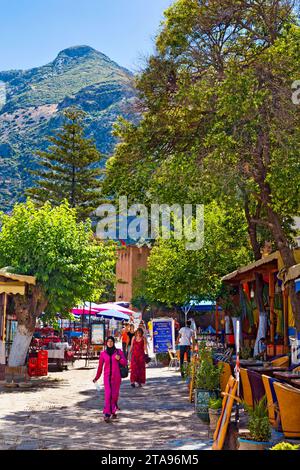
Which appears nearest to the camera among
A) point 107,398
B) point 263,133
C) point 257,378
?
point 257,378

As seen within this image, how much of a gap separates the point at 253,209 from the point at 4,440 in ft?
40.2

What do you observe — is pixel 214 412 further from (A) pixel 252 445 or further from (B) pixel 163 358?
(B) pixel 163 358

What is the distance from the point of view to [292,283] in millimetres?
14727

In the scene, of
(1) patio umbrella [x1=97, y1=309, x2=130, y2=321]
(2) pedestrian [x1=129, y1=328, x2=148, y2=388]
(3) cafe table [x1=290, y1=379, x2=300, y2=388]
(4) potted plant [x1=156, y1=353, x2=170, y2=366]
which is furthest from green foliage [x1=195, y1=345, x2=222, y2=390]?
(1) patio umbrella [x1=97, y1=309, x2=130, y2=321]

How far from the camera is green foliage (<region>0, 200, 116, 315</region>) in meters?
18.1

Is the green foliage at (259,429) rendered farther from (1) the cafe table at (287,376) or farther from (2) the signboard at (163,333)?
(2) the signboard at (163,333)

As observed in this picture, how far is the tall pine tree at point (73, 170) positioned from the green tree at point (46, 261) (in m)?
24.0

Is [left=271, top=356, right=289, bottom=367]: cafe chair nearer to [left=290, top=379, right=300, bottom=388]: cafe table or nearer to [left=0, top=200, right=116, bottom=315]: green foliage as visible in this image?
[left=290, top=379, right=300, bottom=388]: cafe table

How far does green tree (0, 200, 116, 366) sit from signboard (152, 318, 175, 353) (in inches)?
208

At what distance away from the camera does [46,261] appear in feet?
59.3

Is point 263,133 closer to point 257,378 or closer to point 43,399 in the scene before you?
point 257,378

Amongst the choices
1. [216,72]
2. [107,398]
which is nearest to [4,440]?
[107,398]

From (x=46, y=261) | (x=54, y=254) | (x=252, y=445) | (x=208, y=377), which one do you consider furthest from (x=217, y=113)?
(x=252, y=445)
